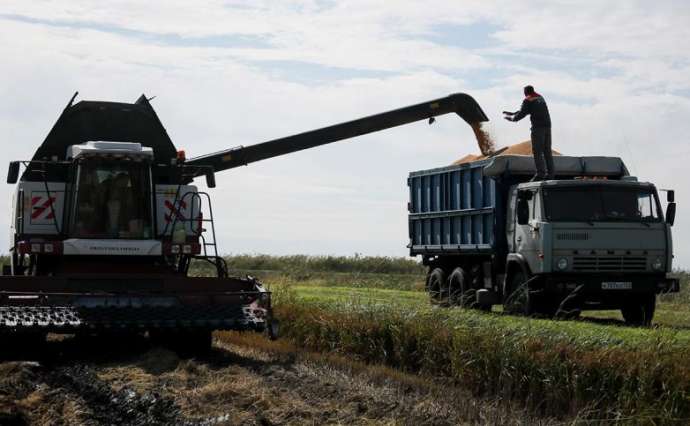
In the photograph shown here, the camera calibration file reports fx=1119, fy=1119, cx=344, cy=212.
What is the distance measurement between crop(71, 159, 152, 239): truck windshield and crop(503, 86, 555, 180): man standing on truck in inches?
299

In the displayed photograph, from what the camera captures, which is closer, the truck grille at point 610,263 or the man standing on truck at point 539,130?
the truck grille at point 610,263

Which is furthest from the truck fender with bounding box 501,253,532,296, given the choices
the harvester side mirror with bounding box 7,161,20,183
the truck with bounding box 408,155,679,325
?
the harvester side mirror with bounding box 7,161,20,183

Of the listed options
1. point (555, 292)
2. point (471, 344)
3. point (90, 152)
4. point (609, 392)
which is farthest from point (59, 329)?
point (555, 292)

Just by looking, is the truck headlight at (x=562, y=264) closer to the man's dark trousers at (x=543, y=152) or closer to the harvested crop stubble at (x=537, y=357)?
the man's dark trousers at (x=543, y=152)

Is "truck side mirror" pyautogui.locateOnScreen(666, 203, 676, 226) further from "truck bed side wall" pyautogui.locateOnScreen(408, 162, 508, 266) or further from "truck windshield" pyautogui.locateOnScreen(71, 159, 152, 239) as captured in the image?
"truck windshield" pyautogui.locateOnScreen(71, 159, 152, 239)

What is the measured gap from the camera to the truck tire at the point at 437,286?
78.8 ft

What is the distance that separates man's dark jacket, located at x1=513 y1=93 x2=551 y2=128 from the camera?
807 inches

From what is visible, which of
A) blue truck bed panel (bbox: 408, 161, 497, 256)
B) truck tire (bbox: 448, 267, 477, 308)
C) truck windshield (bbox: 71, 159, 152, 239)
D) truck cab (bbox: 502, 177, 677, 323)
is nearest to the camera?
truck windshield (bbox: 71, 159, 152, 239)

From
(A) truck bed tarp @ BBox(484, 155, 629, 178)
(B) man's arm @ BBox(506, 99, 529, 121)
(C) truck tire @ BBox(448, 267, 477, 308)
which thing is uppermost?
(B) man's arm @ BBox(506, 99, 529, 121)

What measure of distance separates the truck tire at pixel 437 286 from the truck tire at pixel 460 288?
1.37 feet

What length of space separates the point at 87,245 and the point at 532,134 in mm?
8684

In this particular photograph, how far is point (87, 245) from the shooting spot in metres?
15.8

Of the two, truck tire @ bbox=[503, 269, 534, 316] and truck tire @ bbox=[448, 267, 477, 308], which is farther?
truck tire @ bbox=[448, 267, 477, 308]

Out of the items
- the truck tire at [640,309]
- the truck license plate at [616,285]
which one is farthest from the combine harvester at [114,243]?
the truck tire at [640,309]
